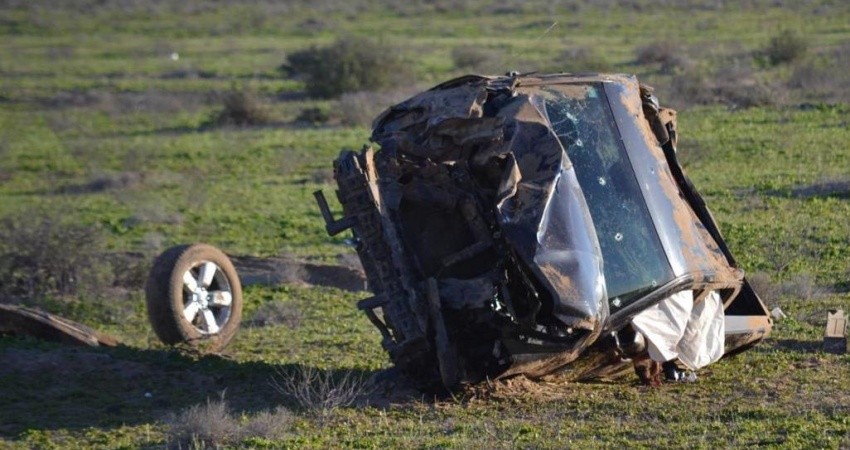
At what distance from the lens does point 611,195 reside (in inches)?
337

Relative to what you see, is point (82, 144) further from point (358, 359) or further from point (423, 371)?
point (423, 371)

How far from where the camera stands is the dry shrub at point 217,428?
7.95m

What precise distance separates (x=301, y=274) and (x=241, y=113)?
46.5ft

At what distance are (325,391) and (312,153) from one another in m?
14.6

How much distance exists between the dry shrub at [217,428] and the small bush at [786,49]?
26.1m

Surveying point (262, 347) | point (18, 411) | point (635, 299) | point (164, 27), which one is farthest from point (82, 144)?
point (164, 27)

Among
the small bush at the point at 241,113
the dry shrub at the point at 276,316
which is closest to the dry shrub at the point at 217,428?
the dry shrub at the point at 276,316

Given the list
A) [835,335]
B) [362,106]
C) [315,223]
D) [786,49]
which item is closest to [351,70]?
[362,106]

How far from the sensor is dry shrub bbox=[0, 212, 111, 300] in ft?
47.0

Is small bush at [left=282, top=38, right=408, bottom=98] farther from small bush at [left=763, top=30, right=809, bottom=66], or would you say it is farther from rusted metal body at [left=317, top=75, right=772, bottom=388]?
rusted metal body at [left=317, top=75, right=772, bottom=388]

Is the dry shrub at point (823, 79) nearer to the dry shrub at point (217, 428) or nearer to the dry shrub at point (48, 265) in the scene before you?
the dry shrub at point (48, 265)

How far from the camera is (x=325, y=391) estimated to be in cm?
883

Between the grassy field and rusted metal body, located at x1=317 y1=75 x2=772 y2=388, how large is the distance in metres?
0.45

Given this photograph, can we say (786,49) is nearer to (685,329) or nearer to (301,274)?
(301,274)
